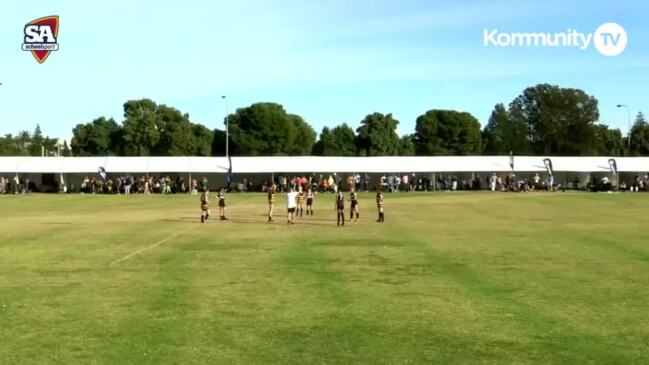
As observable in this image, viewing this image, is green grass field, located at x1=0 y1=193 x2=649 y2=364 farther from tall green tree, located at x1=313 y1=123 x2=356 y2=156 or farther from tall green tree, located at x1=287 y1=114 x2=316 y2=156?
tall green tree, located at x1=313 y1=123 x2=356 y2=156

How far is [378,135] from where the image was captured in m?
126

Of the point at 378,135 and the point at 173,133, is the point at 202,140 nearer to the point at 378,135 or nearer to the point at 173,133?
the point at 173,133

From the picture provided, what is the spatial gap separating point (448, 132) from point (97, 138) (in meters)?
64.0

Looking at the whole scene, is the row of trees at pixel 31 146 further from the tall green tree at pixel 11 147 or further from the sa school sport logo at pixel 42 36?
the sa school sport logo at pixel 42 36

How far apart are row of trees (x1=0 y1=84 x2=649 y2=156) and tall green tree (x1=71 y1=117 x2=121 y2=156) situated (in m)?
0.17

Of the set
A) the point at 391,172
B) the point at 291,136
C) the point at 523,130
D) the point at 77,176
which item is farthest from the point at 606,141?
the point at 77,176

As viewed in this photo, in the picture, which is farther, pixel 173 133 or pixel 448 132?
pixel 448 132

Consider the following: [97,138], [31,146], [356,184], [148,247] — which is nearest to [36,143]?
[31,146]

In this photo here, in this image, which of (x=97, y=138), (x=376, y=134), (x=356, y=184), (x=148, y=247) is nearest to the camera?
(x=148, y=247)

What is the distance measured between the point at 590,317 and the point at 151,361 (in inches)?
281

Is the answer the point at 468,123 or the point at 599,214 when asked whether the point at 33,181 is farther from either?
the point at 468,123

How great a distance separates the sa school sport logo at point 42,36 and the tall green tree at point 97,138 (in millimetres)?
86926

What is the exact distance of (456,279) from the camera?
15.4 metres

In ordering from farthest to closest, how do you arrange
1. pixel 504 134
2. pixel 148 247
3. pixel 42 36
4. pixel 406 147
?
pixel 504 134, pixel 406 147, pixel 42 36, pixel 148 247
